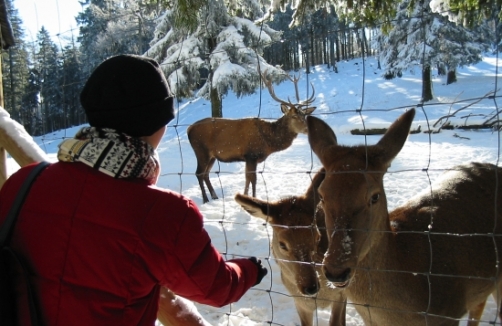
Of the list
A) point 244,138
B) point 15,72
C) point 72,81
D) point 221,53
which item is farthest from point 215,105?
point 72,81

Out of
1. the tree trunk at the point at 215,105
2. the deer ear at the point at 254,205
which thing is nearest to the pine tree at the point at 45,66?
the deer ear at the point at 254,205

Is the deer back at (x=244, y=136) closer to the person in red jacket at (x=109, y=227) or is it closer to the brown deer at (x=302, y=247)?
the brown deer at (x=302, y=247)

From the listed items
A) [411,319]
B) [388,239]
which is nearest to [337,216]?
[388,239]

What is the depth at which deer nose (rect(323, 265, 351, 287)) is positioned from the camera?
2607mm

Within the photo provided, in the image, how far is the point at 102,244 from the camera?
62.0 inches

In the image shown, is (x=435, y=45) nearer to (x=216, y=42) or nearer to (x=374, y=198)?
(x=216, y=42)

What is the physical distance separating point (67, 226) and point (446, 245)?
270 cm

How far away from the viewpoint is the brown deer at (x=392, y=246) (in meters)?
2.73

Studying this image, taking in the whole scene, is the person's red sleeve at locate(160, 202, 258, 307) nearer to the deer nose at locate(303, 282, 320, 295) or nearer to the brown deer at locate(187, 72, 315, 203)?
the deer nose at locate(303, 282, 320, 295)

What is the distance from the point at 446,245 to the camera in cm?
324

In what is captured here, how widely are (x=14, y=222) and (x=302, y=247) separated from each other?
101 inches

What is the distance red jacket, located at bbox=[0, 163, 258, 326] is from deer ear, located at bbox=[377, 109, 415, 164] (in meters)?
1.76

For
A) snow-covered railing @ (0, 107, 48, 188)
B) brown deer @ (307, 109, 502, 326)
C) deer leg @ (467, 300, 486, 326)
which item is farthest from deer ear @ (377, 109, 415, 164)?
snow-covered railing @ (0, 107, 48, 188)

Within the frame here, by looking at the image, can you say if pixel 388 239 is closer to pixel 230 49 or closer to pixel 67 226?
pixel 67 226
